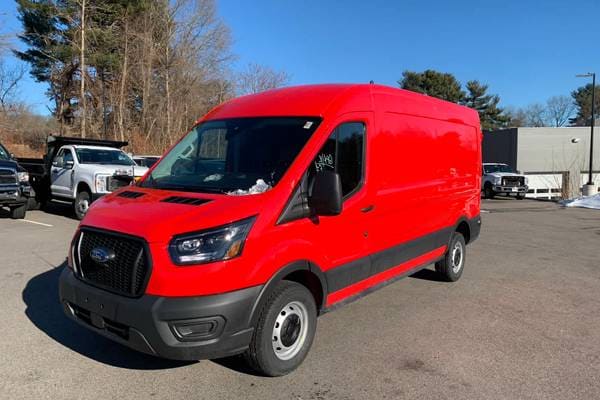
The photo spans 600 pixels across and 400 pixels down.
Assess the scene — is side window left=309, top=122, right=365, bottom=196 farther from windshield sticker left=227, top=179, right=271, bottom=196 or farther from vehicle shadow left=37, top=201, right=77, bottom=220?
vehicle shadow left=37, top=201, right=77, bottom=220

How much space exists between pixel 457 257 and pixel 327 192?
390 centimetres

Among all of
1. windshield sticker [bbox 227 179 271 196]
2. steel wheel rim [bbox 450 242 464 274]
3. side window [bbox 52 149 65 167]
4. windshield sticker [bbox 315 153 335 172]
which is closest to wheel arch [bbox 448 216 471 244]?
steel wheel rim [bbox 450 242 464 274]

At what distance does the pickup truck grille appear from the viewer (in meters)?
25.2

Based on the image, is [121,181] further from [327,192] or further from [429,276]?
[429,276]

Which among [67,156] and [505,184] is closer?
[67,156]

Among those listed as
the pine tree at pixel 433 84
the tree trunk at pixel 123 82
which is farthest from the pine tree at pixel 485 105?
the tree trunk at pixel 123 82

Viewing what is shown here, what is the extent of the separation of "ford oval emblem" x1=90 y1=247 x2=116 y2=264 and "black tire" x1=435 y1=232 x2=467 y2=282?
177 inches

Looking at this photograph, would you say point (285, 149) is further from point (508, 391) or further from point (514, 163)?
point (514, 163)

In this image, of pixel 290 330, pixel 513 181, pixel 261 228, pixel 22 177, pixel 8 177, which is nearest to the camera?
pixel 261 228

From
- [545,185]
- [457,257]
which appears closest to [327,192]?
[457,257]

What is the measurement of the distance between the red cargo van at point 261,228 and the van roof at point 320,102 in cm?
2

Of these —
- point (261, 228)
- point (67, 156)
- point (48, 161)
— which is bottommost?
point (261, 228)

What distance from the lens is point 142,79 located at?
3247 centimetres

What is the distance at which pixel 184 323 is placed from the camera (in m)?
3.18
